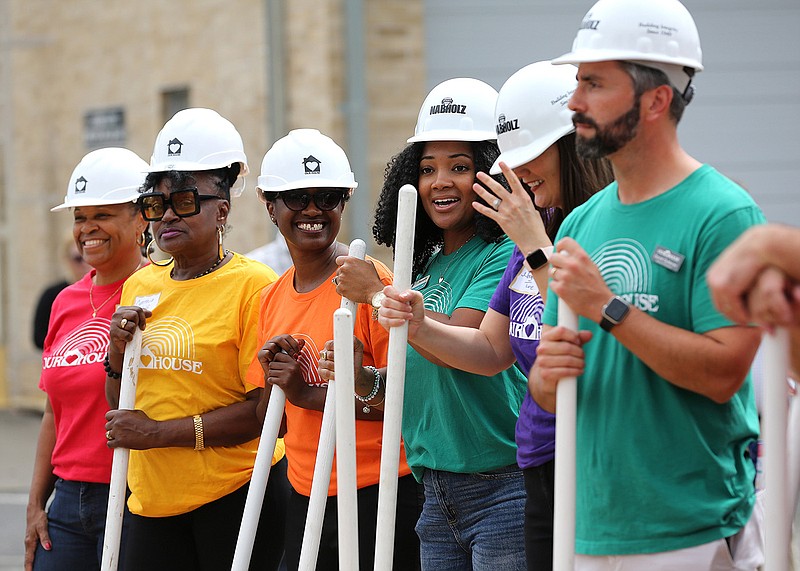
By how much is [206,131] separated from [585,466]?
2.03m

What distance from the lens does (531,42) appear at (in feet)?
32.7

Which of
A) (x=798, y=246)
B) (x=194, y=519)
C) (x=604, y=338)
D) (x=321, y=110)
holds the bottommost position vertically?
(x=194, y=519)

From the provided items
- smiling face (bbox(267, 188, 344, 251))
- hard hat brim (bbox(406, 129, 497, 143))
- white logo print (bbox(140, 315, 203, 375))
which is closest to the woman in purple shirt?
hard hat brim (bbox(406, 129, 497, 143))

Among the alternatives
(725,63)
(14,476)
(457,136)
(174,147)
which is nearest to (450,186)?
(457,136)

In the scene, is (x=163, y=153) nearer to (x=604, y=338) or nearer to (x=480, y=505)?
(x=480, y=505)

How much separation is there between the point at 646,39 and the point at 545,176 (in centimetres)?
65

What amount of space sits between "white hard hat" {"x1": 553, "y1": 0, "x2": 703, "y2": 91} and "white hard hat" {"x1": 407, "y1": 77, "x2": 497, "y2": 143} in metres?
0.95

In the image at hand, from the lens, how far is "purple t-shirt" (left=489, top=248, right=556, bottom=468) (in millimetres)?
3166

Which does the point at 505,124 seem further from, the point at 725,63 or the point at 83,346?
the point at 725,63

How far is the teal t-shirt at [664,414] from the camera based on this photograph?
258 centimetres

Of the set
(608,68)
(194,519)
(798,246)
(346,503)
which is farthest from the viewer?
(194,519)

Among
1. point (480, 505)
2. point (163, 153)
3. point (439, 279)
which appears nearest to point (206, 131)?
point (163, 153)

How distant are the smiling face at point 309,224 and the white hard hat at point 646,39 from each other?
1.32 m

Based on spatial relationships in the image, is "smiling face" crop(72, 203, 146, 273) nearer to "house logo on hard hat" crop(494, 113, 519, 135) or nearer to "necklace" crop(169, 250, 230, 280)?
"necklace" crop(169, 250, 230, 280)
